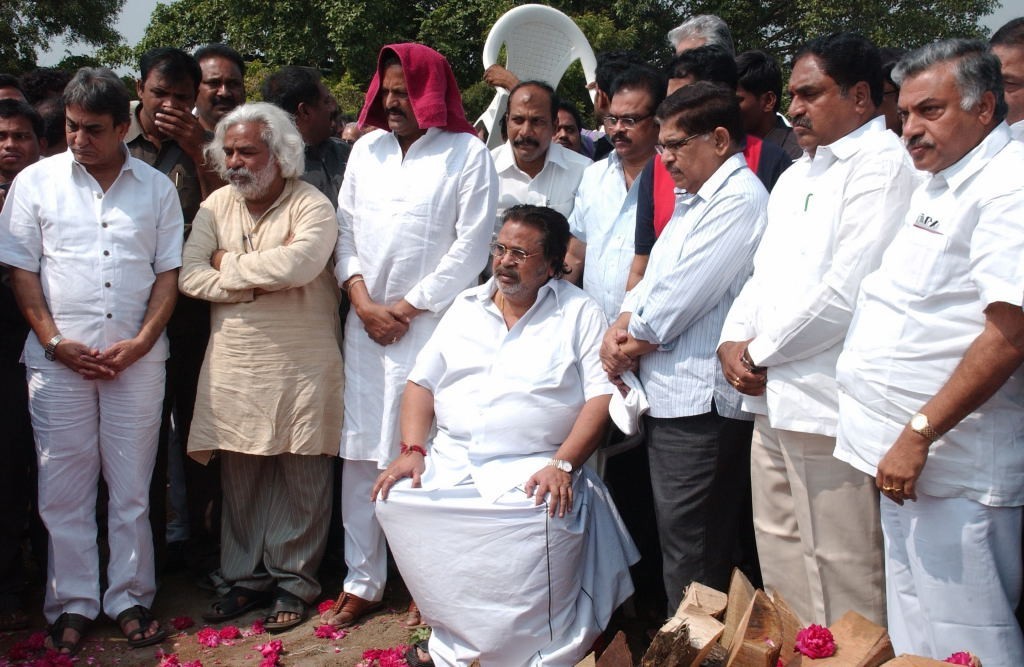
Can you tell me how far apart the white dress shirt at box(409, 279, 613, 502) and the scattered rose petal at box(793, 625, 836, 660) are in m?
1.56

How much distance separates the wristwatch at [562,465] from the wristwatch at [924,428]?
142 centimetres

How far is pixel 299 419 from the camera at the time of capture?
15.1 ft

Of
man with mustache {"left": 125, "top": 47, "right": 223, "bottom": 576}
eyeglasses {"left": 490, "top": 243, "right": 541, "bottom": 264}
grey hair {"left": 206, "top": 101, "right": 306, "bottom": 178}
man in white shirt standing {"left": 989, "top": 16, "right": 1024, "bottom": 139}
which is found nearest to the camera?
man in white shirt standing {"left": 989, "top": 16, "right": 1024, "bottom": 139}

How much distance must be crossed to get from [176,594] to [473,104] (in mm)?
17816

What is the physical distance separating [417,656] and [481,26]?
932 inches

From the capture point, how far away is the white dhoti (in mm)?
3668

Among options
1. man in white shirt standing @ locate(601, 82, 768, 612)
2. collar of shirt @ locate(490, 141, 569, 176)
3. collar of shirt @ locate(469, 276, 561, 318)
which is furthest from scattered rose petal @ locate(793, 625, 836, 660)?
collar of shirt @ locate(490, 141, 569, 176)

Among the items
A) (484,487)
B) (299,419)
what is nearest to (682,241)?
(484,487)

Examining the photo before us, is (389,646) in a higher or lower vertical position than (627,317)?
lower

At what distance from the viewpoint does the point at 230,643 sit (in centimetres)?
449

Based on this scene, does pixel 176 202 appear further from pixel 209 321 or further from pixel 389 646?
pixel 389 646

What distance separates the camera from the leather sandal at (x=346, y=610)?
4.64 m

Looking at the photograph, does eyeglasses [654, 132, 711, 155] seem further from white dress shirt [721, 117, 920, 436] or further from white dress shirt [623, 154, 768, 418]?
white dress shirt [721, 117, 920, 436]

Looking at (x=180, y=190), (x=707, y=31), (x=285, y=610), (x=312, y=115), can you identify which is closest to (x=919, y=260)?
(x=707, y=31)
